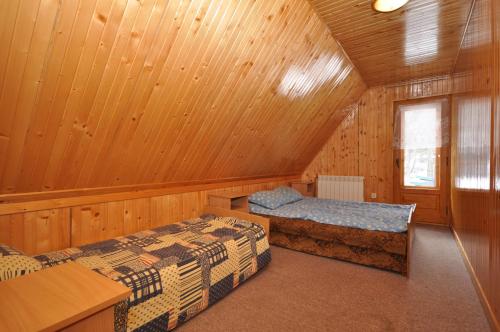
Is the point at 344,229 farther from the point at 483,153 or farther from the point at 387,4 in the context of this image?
the point at 387,4

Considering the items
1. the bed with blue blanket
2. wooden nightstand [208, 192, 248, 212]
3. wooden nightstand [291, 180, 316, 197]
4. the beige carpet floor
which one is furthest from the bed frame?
wooden nightstand [291, 180, 316, 197]

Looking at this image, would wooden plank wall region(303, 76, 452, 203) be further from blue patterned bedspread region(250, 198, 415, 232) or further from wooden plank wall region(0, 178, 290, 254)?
wooden plank wall region(0, 178, 290, 254)

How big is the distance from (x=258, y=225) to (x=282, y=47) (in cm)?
181

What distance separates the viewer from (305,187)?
504 cm

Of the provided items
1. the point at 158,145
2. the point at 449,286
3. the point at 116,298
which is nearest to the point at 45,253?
the point at 158,145

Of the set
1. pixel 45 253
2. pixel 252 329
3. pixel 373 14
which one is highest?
pixel 373 14

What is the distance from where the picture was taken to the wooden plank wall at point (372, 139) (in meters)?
4.58

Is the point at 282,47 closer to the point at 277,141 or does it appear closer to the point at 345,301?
the point at 277,141

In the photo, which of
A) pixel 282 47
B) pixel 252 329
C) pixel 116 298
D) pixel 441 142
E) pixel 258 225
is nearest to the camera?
pixel 116 298

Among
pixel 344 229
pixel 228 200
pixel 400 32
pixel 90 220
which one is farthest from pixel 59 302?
Answer: pixel 400 32

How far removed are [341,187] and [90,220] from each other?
→ 13.8ft

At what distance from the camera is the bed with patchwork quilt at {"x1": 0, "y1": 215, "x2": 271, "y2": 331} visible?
1522 millimetres

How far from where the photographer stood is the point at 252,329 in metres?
1.71

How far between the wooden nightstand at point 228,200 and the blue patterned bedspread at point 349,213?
0.13 m
